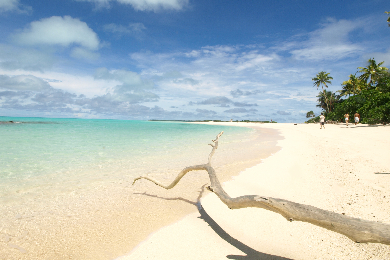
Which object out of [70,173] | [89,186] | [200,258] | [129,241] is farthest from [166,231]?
[70,173]

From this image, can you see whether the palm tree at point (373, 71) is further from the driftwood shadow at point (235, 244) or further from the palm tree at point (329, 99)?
the driftwood shadow at point (235, 244)

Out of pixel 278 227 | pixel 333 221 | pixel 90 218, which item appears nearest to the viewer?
pixel 333 221

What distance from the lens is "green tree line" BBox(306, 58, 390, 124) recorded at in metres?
25.4

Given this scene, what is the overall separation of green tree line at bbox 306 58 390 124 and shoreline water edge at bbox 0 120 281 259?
3067 cm

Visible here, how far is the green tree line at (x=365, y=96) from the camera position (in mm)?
25438

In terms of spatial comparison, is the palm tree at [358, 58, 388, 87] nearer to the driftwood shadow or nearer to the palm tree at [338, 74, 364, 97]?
the palm tree at [338, 74, 364, 97]

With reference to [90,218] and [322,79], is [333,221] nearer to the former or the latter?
[90,218]

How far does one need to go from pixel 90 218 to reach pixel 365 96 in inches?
1772

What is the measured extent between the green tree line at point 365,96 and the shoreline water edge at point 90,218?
101ft

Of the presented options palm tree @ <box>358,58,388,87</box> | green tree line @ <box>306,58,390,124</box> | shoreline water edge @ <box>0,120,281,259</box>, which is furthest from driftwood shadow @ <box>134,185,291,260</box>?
palm tree @ <box>358,58,388,87</box>

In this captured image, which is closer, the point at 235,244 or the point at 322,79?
the point at 235,244

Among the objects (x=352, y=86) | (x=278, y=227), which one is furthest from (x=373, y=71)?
(x=278, y=227)

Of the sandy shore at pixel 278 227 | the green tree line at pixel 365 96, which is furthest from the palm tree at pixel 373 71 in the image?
the sandy shore at pixel 278 227

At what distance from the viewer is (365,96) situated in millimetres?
34375
